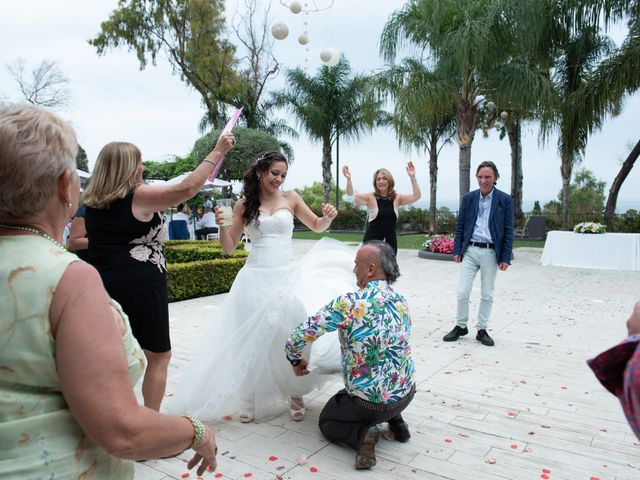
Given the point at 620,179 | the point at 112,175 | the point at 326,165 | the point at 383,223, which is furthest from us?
the point at 326,165

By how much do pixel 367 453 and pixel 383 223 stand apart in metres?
3.67

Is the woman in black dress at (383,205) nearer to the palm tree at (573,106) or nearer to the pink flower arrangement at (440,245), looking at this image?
the pink flower arrangement at (440,245)

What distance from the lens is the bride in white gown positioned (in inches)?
129

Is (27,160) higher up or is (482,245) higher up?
(27,160)

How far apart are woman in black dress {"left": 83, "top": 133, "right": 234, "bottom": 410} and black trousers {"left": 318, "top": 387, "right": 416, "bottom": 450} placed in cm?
104

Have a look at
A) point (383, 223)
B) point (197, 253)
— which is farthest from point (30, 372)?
point (197, 253)

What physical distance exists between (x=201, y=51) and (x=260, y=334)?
26.1m

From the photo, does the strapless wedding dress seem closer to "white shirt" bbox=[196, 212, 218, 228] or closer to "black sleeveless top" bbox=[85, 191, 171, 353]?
"black sleeveless top" bbox=[85, 191, 171, 353]

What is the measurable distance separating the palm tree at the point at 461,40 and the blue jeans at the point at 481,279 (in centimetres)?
Answer: 921

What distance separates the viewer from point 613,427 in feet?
10.8

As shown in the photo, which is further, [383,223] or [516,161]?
[516,161]

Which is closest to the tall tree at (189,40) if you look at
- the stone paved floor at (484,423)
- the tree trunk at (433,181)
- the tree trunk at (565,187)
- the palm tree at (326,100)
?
the palm tree at (326,100)

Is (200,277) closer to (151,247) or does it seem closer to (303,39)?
(151,247)

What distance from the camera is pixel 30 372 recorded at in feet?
3.17
